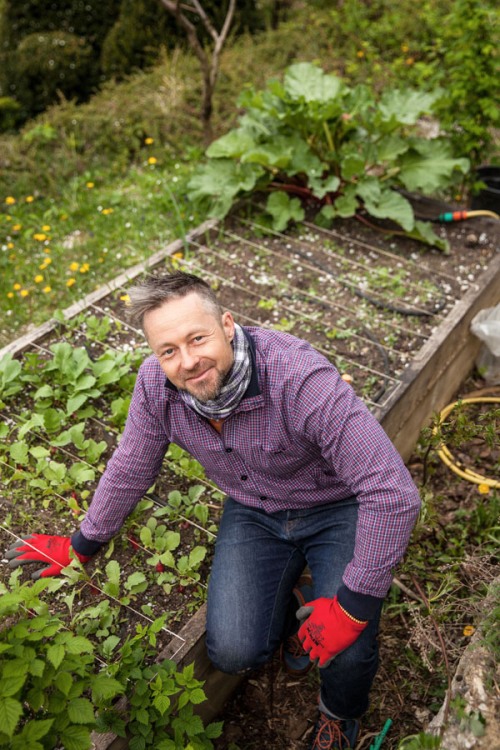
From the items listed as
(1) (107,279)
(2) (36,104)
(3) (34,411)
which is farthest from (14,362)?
(2) (36,104)

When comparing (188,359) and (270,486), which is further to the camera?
(270,486)

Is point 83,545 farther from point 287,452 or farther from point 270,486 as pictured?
point 287,452

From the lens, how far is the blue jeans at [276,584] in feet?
7.09


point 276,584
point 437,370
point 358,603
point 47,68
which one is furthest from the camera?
point 47,68

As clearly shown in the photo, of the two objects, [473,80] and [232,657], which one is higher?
[473,80]

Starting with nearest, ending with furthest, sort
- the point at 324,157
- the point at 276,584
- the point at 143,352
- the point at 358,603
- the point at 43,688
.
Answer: the point at 43,688
the point at 358,603
the point at 276,584
the point at 143,352
the point at 324,157

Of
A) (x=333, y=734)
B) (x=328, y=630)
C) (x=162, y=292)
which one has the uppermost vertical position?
(x=162, y=292)

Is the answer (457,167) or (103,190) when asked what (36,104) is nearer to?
(103,190)

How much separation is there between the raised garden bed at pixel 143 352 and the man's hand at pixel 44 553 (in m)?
0.09

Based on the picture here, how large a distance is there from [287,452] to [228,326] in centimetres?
43

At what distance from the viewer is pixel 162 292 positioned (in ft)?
6.64

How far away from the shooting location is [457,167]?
4.16m

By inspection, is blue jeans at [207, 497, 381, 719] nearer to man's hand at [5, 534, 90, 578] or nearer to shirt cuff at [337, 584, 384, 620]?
shirt cuff at [337, 584, 384, 620]

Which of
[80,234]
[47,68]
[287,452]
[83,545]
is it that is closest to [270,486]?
[287,452]
